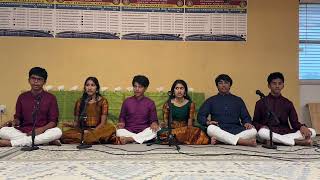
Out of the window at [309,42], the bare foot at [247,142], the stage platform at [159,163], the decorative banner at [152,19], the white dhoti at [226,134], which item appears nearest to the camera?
the stage platform at [159,163]

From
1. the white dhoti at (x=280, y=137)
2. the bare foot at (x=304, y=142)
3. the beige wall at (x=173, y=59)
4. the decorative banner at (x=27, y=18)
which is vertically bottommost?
the bare foot at (x=304, y=142)

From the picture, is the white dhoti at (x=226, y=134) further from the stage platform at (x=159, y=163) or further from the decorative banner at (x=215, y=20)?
the decorative banner at (x=215, y=20)

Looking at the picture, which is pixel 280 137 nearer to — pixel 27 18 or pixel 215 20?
pixel 215 20

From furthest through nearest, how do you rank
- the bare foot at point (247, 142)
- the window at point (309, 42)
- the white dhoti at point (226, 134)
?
1. the window at point (309, 42)
2. the white dhoti at point (226, 134)
3. the bare foot at point (247, 142)

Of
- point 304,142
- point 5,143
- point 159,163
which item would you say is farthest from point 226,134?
point 5,143

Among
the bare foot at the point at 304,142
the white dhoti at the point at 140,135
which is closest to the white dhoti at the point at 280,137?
the bare foot at the point at 304,142

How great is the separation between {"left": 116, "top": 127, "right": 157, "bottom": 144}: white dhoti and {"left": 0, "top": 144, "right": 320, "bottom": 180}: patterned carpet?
0.38 m

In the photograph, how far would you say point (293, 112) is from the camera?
15.0ft

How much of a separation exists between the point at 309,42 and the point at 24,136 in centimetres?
438

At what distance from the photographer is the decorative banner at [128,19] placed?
200 inches

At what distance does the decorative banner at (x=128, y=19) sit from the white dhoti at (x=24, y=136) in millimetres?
1646

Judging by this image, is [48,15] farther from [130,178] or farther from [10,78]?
[130,178]

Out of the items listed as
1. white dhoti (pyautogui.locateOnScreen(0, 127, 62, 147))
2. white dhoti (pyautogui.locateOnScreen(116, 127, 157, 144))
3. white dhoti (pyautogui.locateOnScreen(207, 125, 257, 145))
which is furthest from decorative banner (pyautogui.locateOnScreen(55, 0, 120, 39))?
white dhoti (pyautogui.locateOnScreen(207, 125, 257, 145))

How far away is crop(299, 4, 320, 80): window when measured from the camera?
221 inches
